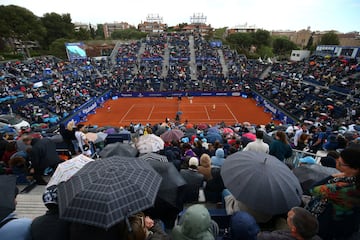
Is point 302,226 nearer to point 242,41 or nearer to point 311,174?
point 311,174

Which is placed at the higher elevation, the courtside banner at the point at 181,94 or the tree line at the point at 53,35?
the tree line at the point at 53,35

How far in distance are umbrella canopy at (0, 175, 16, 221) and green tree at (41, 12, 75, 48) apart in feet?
227

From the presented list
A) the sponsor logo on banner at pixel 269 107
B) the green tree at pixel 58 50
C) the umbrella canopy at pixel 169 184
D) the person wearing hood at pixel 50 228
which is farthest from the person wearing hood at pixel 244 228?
the green tree at pixel 58 50

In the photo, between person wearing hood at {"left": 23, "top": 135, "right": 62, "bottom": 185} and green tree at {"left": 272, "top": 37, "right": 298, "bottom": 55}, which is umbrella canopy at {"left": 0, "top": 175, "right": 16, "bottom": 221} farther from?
green tree at {"left": 272, "top": 37, "right": 298, "bottom": 55}

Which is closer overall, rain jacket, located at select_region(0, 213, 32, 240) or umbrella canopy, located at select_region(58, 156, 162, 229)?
umbrella canopy, located at select_region(58, 156, 162, 229)

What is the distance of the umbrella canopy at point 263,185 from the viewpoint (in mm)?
3281

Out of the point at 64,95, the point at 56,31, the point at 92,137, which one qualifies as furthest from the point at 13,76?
the point at 56,31

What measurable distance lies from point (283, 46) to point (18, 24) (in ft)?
252

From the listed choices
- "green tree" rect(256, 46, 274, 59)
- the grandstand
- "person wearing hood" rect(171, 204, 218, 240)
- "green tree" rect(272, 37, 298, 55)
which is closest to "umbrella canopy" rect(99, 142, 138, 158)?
"person wearing hood" rect(171, 204, 218, 240)

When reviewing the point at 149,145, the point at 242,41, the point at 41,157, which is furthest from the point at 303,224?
the point at 242,41

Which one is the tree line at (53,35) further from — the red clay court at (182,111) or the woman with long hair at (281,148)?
the woman with long hair at (281,148)

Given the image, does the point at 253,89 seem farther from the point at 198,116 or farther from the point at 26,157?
the point at 26,157

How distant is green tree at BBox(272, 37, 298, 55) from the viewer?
243 ft

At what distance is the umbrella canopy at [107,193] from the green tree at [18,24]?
5673cm
